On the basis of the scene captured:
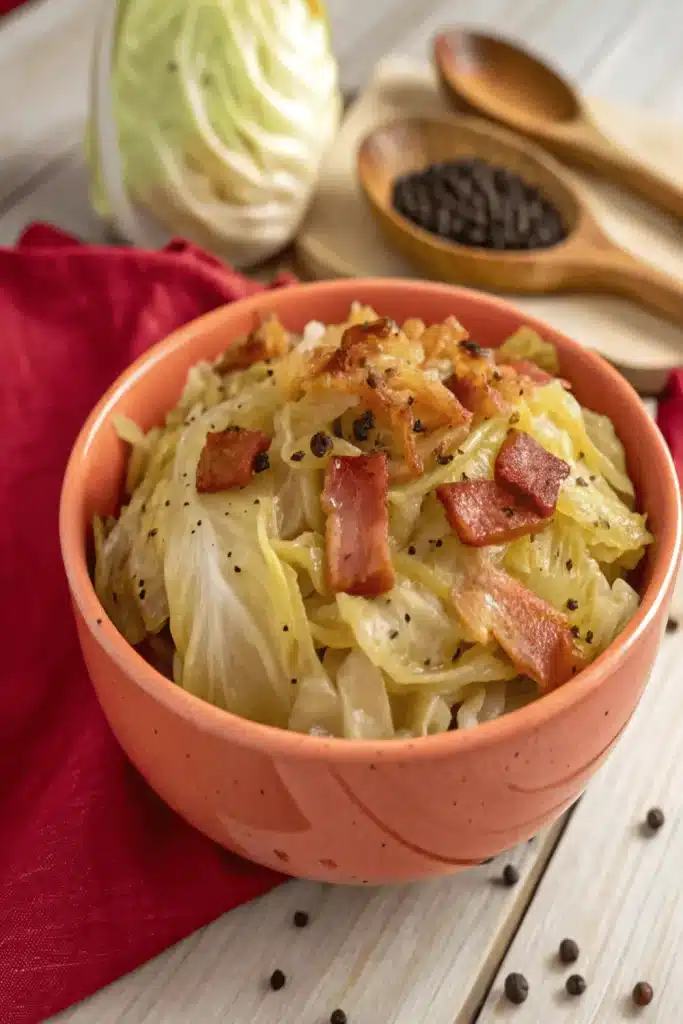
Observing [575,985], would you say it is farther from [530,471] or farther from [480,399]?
[480,399]

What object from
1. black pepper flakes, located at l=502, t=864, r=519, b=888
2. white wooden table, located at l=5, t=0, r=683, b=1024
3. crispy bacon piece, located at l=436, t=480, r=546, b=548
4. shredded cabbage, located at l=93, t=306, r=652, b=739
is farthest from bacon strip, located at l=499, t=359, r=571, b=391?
black pepper flakes, located at l=502, t=864, r=519, b=888

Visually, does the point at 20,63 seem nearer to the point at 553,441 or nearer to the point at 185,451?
the point at 185,451

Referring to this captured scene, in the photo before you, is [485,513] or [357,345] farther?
[357,345]

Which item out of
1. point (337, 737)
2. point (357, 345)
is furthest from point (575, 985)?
point (357, 345)

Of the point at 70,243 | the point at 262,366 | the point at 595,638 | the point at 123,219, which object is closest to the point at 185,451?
the point at 262,366

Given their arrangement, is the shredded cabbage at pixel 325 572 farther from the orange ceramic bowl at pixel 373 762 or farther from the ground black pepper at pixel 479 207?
the ground black pepper at pixel 479 207

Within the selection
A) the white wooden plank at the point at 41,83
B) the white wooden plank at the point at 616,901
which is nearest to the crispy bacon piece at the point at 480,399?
the white wooden plank at the point at 616,901

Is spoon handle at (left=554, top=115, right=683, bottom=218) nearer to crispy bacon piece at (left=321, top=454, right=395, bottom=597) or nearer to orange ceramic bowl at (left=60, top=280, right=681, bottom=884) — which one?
orange ceramic bowl at (left=60, top=280, right=681, bottom=884)
